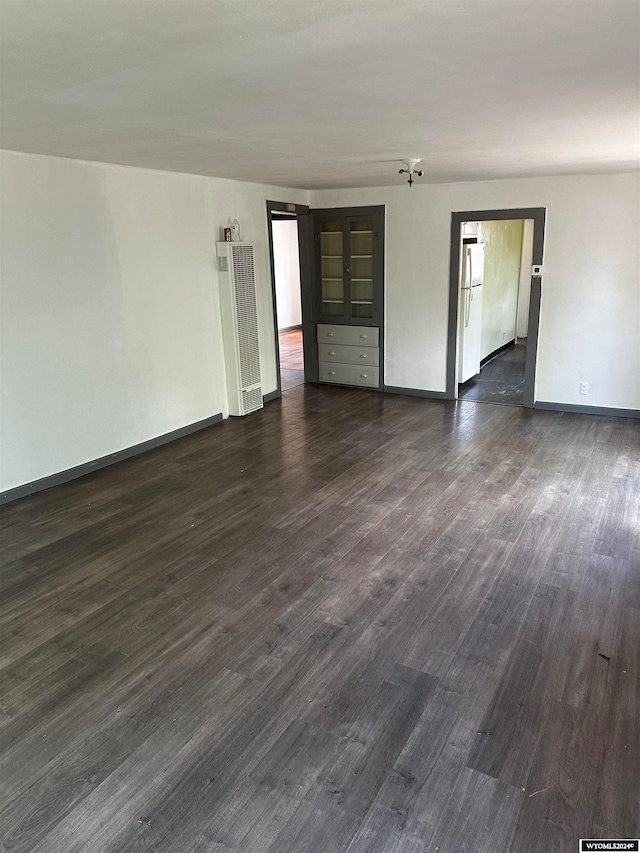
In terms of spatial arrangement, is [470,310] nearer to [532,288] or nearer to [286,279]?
[532,288]

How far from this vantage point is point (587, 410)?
6.09 meters

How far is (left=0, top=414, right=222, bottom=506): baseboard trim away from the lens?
4293 millimetres

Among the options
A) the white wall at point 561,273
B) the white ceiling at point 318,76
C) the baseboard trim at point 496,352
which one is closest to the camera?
the white ceiling at point 318,76

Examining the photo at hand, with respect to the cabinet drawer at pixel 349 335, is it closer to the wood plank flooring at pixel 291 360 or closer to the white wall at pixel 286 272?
the wood plank flooring at pixel 291 360

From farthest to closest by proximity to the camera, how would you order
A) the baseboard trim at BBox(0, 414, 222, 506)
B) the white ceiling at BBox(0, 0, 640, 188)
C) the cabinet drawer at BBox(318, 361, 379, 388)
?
the cabinet drawer at BBox(318, 361, 379, 388) < the baseboard trim at BBox(0, 414, 222, 506) < the white ceiling at BBox(0, 0, 640, 188)

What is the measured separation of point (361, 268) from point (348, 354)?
3.40ft

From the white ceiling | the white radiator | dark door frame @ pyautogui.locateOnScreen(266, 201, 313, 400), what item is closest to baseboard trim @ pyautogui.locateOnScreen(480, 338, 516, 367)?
dark door frame @ pyautogui.locateOnScreen(266, 201, 313, 400)

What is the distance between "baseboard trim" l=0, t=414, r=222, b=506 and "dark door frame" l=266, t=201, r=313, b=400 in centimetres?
136

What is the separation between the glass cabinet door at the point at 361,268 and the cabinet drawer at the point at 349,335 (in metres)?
0.15

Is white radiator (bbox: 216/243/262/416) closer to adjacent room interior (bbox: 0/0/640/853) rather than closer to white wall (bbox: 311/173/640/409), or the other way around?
adjacent room interior (bbox: 0/0/640/853)

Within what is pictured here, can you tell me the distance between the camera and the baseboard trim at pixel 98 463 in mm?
4293

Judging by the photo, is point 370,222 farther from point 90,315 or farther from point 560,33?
point 560,33

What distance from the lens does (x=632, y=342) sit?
227 inches

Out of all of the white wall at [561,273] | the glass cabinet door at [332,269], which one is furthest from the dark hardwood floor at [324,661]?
the glass cabinet door at [332,269]
